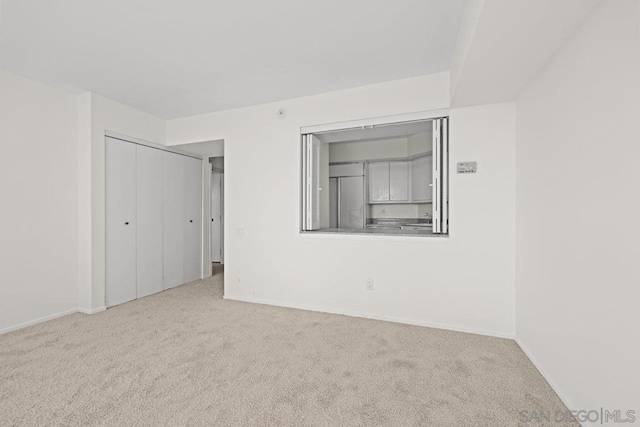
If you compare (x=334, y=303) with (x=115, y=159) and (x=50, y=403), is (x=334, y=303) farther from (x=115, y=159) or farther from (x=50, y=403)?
(x=115, y=159)

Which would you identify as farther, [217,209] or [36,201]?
[217,209]

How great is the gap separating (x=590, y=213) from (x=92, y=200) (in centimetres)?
449

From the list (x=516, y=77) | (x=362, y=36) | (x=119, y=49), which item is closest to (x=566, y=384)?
(x=516, y=77)

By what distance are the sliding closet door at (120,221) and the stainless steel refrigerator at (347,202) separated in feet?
11.2

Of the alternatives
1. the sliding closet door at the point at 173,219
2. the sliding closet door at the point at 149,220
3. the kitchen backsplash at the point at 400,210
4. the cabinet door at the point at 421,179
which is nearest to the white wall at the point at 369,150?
the cabinet door at the point at 421,179

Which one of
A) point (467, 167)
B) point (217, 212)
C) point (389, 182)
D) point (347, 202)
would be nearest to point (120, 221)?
point (217, 212)

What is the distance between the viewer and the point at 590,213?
156 centimetres

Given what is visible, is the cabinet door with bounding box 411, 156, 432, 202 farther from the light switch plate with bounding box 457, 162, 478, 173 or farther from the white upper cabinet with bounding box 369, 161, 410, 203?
the light switch plate with bounding box 457, 162, 478, 173

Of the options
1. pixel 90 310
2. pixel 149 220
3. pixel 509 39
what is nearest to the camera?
pixel 509 39

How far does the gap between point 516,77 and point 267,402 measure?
2923 mm

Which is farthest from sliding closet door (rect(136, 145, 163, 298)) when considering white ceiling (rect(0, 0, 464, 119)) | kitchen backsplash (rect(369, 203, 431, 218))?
kitchen backsplash (rect(369, 203, 431, 218))

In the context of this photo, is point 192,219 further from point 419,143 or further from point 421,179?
point 419,143

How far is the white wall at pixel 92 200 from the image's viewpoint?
3426 mm

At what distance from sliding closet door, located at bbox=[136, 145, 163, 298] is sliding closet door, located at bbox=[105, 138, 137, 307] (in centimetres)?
9
